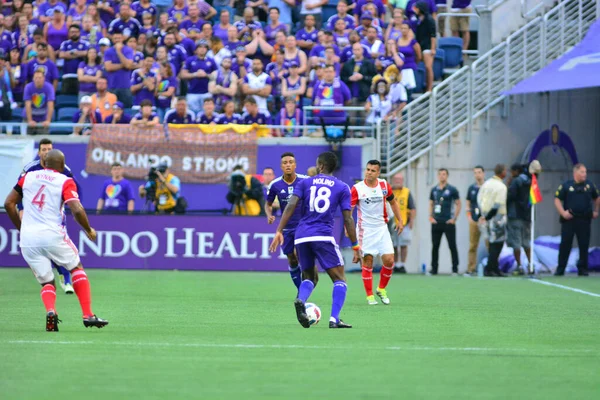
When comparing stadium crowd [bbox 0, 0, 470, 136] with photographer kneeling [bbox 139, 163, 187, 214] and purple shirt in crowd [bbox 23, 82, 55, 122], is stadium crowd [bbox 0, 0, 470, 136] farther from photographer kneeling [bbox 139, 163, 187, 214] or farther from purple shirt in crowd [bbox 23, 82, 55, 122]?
photographer kneeling [bbox 139, 163, 187, 214]

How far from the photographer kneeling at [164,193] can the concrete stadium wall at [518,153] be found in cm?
533

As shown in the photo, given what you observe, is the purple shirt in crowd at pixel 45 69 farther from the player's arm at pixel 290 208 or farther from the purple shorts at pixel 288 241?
the player's arm at pixel 290 208

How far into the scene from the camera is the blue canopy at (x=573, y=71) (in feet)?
80.2

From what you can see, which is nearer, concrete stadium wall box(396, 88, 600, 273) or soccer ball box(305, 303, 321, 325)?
soccer ball box(305, 303, 321, 325)

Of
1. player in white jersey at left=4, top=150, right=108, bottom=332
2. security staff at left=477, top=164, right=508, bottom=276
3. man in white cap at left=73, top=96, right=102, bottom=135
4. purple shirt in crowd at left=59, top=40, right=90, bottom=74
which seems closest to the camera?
player in white jersey at left=4, top=150, right=108, bottom=332

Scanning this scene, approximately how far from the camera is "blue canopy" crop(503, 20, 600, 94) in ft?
80.2

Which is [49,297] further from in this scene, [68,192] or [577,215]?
[577,215]

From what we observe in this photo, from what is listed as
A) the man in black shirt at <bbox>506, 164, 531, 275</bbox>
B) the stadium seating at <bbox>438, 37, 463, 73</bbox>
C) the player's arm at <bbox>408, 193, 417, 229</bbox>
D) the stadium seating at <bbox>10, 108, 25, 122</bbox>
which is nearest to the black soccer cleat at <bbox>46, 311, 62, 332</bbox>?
the player's arm at <bbox>408, 193, 417, 229</bbox>

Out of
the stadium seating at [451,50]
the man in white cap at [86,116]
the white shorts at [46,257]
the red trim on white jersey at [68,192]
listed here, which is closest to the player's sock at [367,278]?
the white shorts at [46,257]

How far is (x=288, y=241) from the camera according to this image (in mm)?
15273

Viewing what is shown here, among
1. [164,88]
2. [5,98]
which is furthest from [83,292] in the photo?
[5,98]

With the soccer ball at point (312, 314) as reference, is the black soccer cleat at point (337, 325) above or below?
below

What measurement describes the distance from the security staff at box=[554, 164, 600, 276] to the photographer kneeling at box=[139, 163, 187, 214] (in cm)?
808

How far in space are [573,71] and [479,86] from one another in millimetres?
2583
